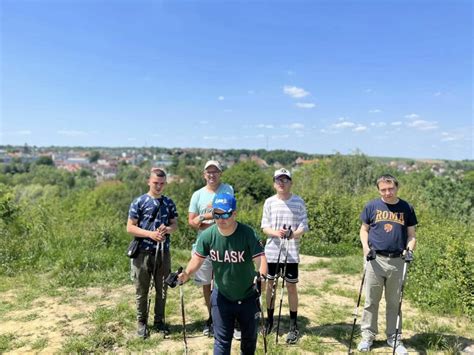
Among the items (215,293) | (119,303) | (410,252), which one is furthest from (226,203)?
(119,303)

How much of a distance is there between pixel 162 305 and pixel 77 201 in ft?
120

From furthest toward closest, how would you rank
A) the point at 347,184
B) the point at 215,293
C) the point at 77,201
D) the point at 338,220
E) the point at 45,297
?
the point at 77,201 → the point at 347,184 → the point at 338,220 → the point at 45,297 → the point at 215,293

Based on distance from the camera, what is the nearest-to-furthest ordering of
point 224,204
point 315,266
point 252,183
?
point 224,204, point 315,266, point 252,183

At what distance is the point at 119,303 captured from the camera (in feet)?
17.1

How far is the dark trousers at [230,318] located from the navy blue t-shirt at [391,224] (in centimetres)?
174

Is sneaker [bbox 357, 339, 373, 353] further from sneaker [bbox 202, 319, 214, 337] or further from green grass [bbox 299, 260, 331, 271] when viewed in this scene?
green grass [bbox 299, 260, 331, 271]

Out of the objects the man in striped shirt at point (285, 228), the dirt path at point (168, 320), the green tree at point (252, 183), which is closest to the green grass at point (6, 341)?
the dirt path at point (168, 320)

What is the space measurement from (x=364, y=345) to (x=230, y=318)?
6.65 ft

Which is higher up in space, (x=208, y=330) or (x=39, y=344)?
(x=208, y=330)

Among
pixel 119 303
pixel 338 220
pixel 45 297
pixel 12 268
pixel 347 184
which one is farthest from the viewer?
pixel 347 184

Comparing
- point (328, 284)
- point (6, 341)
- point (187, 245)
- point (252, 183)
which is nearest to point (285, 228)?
point (328, 284)

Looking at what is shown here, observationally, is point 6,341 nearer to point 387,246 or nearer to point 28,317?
point 28,317

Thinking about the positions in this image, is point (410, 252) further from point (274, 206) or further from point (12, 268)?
point (12, 268)

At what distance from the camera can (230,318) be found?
2.82m
